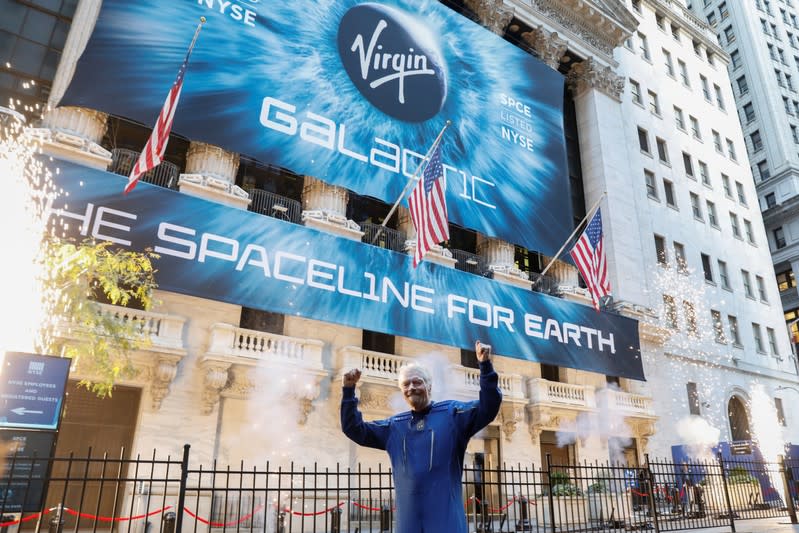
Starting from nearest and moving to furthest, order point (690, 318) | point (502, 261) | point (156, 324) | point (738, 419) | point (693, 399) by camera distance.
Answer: point (156, 324), point (502, 261), point (693, 399), point (690, 318), point (738, 419)

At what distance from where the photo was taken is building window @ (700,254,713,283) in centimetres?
3475

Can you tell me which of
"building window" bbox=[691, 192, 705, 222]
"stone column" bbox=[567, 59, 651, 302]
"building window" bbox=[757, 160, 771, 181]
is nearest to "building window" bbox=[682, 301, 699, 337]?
"stone column" bbox=[567, 59, 651, 302]

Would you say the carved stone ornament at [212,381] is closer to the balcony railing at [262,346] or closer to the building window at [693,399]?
the balcony railing at [262,346]

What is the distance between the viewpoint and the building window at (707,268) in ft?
114

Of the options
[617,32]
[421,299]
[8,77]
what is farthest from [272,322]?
[617,32]

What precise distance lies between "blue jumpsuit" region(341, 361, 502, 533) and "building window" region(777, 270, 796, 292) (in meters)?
55.2

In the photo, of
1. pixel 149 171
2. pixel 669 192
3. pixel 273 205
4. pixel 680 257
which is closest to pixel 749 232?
pixel 669 192

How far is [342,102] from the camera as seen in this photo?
19609mm

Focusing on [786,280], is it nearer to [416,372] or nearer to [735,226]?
[735,226]

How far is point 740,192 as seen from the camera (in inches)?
1596

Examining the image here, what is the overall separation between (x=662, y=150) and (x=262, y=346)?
1191 inches

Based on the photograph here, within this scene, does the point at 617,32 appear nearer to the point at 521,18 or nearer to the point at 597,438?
the point at 521,18

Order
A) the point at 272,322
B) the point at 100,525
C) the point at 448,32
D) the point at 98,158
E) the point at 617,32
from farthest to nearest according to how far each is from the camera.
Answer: the point at 617,32
the point at 448,32
the point at 272,322
the point at 98,158
the point at 100,525

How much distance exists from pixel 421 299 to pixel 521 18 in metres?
19.2
